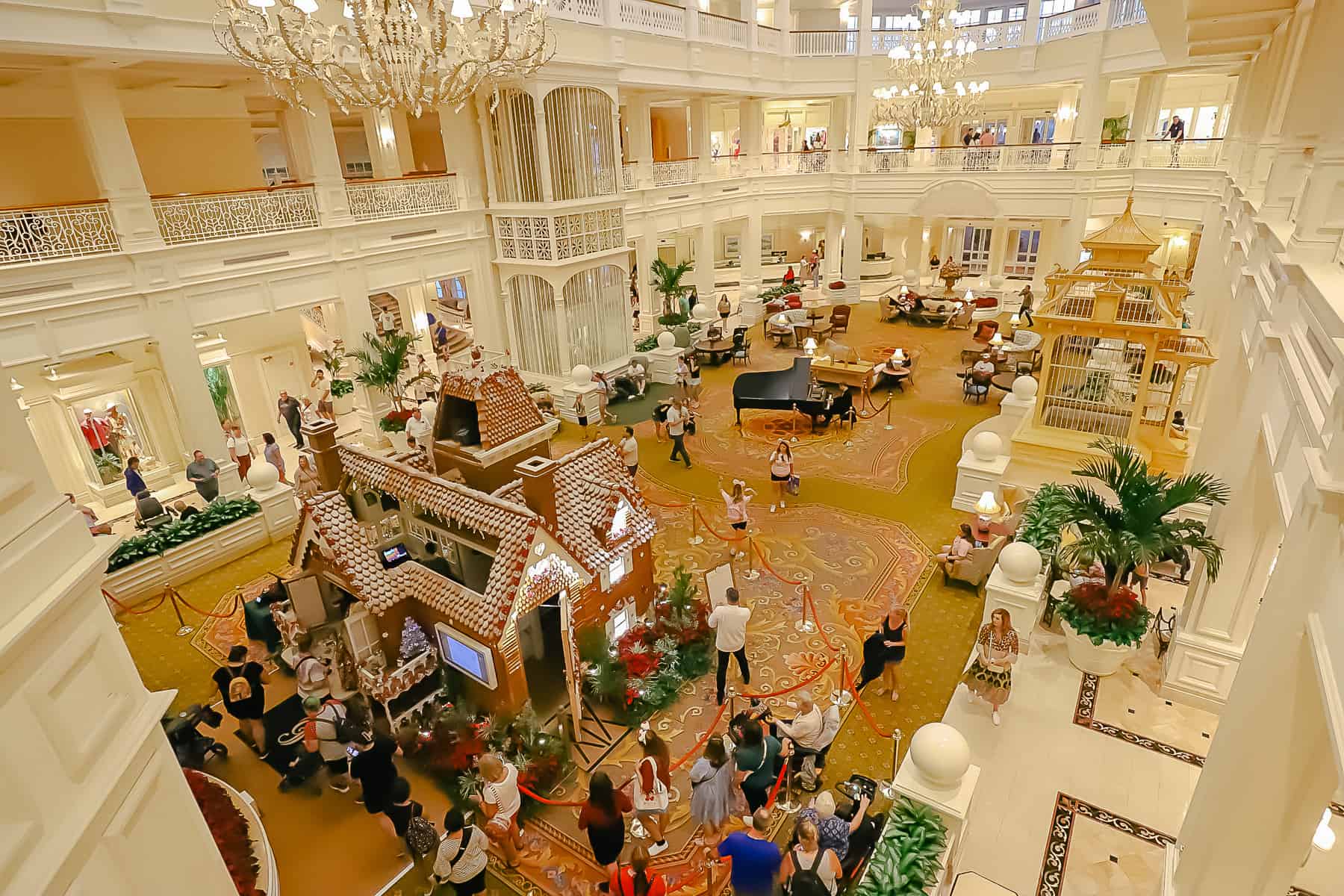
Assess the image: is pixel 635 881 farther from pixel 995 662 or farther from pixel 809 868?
pixel 995 662

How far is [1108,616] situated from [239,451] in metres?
13.8

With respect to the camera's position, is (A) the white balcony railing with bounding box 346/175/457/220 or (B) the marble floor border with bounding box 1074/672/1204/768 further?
(A) the white balcony railing with bounding box 346/175/457/220

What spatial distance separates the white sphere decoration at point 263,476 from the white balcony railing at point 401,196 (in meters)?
5.36

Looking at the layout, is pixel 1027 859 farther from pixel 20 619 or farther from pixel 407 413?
pixel 407 413

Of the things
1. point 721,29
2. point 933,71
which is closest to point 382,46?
point 933,71

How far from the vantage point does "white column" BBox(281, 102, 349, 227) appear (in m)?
12.8

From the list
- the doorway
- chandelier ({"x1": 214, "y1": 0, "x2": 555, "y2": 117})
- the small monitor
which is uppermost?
chandelier ({"x1": 214, "y1": 0, "x2": 555, "y2": 117})

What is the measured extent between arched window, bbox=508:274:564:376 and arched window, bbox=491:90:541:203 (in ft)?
5.98

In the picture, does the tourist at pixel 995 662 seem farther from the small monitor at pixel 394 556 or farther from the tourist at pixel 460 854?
the small monitor at pixel 394 556

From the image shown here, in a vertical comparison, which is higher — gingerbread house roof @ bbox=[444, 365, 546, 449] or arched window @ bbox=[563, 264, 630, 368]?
gingerbread house roof @ bbox=[444, 365, 546, 449]

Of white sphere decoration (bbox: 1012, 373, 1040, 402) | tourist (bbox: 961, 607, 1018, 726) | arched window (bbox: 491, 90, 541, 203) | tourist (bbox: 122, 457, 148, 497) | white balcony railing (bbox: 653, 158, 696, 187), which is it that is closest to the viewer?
tourist (bbox: 961, 607, 1018, 726)

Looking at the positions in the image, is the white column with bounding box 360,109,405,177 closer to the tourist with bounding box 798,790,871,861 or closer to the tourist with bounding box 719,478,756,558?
the tourist with bounding box 719,478,756,558

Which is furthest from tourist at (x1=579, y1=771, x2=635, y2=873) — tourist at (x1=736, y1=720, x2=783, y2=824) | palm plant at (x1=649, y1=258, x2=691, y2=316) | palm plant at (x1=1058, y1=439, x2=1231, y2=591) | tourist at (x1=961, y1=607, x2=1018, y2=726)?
palm plant at (x1=649, y1=258, x2=691, y2=316)

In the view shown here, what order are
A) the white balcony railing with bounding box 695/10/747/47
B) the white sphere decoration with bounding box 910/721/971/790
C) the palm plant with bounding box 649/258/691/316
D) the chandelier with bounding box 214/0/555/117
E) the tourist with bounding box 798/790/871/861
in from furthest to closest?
the palm plant with bounding box 649/258/691/316 → the white balcony railing with bounding box 695/10/747/47 → the chandelier with bounding box 214/0/555/117 → the tourist with bounding box 798/790/871/861 → the white sphere decoration with bounding box 910/721/971/790
